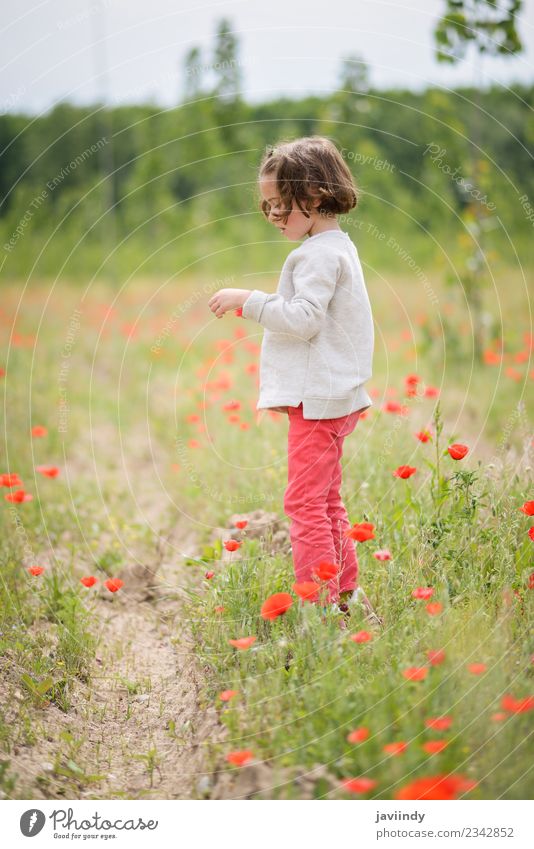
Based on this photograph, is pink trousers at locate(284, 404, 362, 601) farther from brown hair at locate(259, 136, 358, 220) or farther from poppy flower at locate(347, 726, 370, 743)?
brown hair at locate(259, 136, 358, 220)

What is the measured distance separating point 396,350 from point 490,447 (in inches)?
79.4

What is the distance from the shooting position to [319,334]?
2441mm

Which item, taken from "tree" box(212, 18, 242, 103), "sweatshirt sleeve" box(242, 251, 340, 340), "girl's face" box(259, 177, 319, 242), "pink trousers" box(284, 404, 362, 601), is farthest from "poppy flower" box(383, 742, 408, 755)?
"tree" box(212, 18, 242, 103)

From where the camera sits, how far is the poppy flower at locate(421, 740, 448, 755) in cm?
177

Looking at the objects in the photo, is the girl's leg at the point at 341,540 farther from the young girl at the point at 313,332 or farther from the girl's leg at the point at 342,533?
the young girl at the point at 313,332

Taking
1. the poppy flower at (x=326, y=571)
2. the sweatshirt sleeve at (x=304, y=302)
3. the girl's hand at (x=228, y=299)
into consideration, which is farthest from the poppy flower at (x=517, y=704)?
the girl's hand at (x=228, y=299)

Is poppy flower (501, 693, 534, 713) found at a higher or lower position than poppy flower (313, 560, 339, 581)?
lower

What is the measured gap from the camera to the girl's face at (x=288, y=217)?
242 cm

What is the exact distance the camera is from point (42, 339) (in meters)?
7.01

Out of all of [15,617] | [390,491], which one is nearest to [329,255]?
[390,491]

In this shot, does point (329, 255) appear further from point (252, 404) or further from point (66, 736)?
point (252, 404)

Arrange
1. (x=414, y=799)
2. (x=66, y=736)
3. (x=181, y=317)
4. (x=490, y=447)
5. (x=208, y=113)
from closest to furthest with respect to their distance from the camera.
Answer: (x=414, y=799) < (x=66, y=736) < (x=490, y=447) < (x=181, y=317) < (x=208, y=113)

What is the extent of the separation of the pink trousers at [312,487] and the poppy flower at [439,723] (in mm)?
595

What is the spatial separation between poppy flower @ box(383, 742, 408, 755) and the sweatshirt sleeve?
1209 mm
